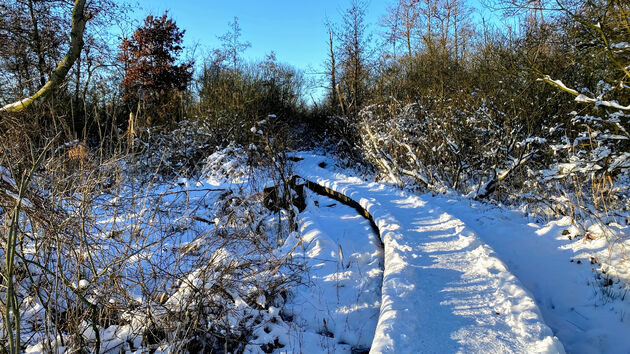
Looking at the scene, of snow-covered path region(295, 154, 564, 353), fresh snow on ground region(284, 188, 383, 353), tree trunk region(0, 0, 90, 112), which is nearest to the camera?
snow-covered path region(295, 154, 564, 353)

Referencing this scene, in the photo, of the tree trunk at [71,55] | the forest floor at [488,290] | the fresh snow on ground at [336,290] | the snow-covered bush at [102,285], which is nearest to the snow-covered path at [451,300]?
the forest floor at [488,290]

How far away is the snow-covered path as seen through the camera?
2.64 metres

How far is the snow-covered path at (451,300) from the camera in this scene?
2639 mm

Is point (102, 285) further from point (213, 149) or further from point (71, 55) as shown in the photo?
point (213, 149)

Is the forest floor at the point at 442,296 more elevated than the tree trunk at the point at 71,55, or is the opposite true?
the tree trunk at the point at 71,55

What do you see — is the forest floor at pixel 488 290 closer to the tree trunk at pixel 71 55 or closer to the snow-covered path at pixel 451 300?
the snow-covered path at pixel 451 300

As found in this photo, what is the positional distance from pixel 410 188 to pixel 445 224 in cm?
421

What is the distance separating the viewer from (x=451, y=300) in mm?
3285

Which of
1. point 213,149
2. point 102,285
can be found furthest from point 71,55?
point 213,149

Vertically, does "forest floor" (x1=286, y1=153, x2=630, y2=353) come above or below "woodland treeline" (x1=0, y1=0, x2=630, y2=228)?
below

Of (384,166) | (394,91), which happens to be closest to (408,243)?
(384,166)

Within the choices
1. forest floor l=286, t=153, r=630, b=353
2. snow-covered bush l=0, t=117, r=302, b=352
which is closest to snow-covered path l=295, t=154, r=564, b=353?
forest floor l=286, t=153, r=630, b=353

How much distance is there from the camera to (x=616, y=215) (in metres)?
4.67

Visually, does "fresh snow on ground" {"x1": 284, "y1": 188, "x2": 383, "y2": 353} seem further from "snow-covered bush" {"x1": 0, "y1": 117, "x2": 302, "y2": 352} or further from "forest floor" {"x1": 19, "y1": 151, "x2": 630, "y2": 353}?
"snow-covered bush" {"x1": 0, "y1": 117, "x2": 302, "y2": 352}
